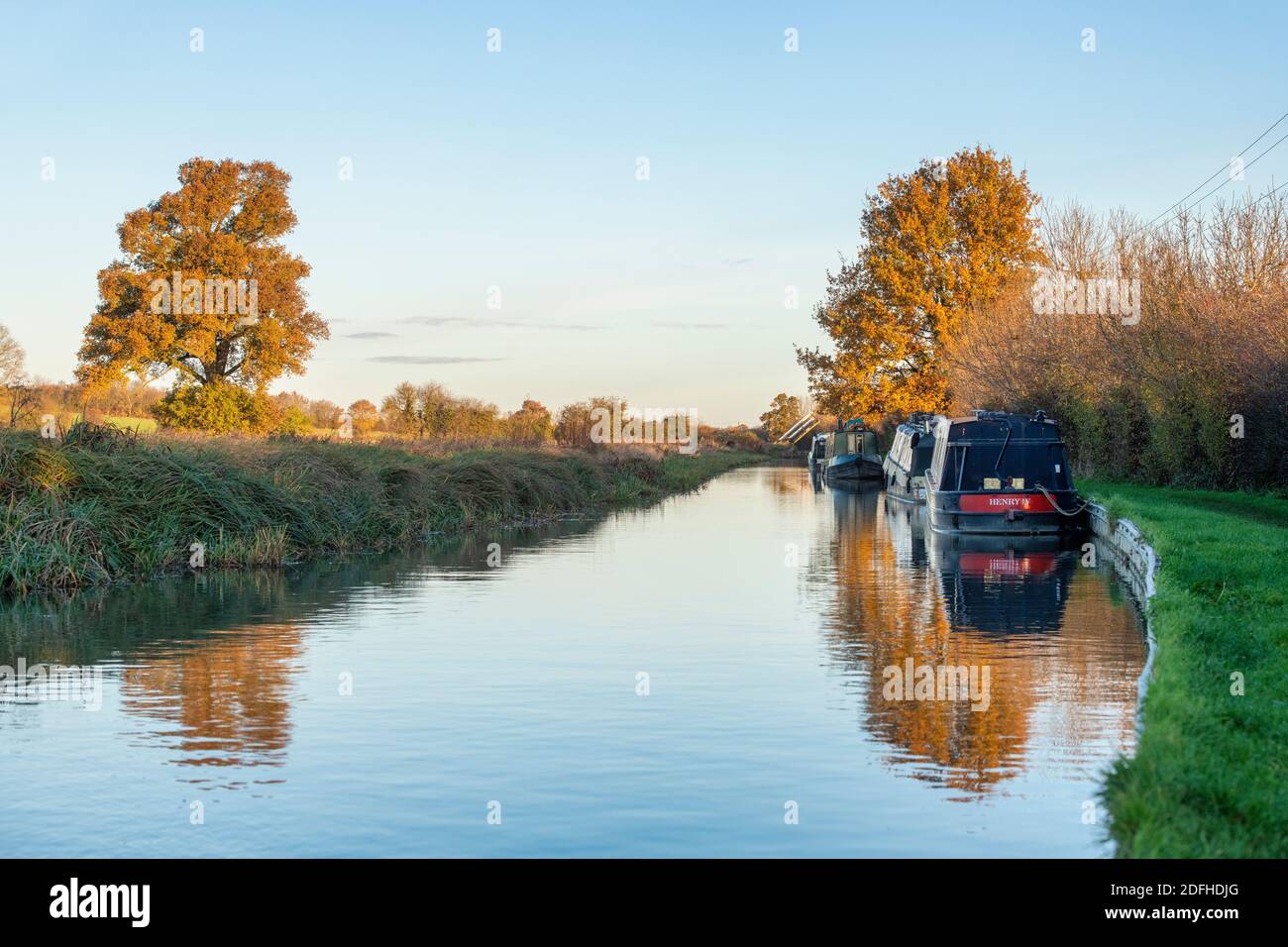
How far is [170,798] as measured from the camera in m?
8.40

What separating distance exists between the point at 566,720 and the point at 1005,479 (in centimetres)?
2040

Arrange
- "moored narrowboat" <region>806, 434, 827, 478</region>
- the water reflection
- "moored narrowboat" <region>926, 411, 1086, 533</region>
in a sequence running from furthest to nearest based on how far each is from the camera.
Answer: "moored narrowboat" <region>806, 434, 827, 478</region>, "moored narrowboat" <region>926, 411, 1086, 533</region>, the water reflection

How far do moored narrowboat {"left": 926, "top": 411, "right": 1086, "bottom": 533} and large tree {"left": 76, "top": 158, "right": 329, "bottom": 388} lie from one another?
36717 mm

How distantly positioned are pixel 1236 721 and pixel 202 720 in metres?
7.23

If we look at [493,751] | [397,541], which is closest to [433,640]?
[493,751]

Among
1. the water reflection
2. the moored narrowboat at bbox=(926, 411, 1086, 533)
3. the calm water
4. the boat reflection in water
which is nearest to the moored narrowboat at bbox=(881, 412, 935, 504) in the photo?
the moored narrowboat at bbox=(926, 411, 1086, 533)

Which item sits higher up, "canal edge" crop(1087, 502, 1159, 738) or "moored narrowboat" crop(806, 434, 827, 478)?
"moored narrowboat" crop(806, 434, 827, 478)

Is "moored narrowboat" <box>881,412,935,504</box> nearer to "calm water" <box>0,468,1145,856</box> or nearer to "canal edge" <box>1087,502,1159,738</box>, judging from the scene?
"canal edge" <box>1087,502,1159,738</box>

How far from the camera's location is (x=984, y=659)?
1350cm

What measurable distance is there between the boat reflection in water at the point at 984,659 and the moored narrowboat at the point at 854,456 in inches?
1535

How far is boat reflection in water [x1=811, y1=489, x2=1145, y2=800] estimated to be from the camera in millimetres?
9523

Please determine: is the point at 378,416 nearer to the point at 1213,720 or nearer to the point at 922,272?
the point at 922,272

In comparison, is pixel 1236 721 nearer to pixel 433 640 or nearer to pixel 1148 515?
pixel 433 640
